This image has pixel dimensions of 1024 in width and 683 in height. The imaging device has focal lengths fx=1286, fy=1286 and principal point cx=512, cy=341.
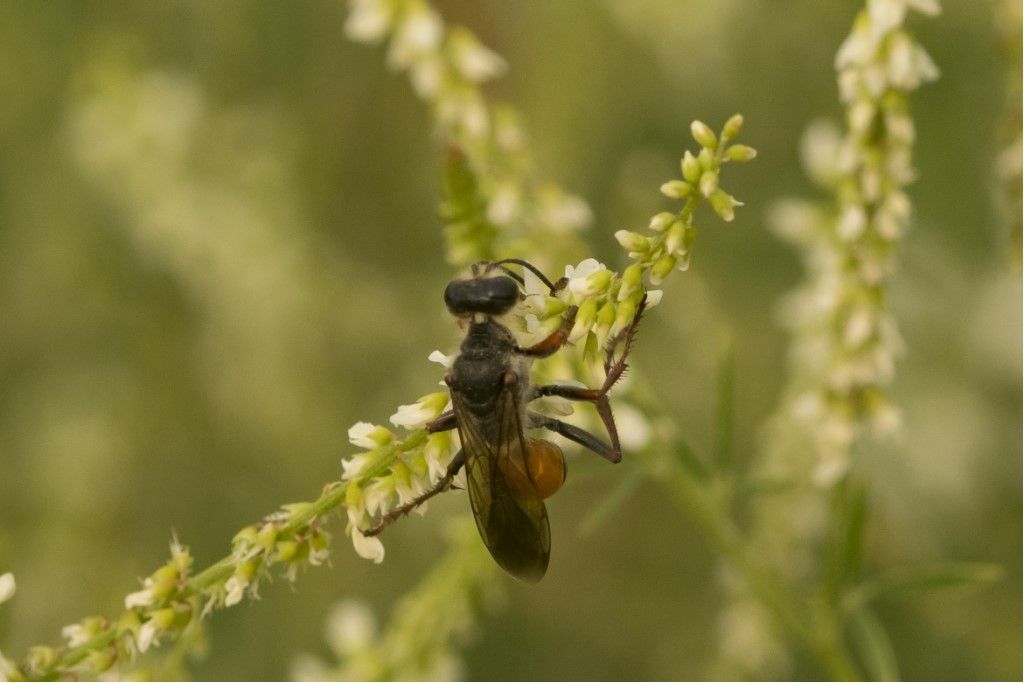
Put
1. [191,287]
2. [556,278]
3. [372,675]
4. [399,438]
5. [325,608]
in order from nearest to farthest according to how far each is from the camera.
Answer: [399,438] → [556,278] → [372,675] → [325,608] → [191,287]

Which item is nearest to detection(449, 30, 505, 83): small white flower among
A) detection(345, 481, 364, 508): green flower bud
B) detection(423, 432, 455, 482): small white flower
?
detection(423, 432, 455, 482): small white flower

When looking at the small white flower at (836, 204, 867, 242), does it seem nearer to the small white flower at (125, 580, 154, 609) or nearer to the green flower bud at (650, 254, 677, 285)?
the green flower bud at (650, 254, 677, 285)

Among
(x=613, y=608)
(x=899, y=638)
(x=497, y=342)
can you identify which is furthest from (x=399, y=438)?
(x=613, y=608)

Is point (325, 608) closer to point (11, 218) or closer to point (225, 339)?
point (225, 339)

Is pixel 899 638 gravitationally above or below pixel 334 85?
below

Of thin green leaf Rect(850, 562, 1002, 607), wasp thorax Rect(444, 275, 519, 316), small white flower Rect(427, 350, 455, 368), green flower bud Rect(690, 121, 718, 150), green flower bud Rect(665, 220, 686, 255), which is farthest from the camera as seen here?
wasp thorax Rect(444, 275, 519, 316)

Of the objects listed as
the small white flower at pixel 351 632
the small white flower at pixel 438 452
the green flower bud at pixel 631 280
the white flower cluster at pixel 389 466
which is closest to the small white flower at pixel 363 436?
the white flower cluster at pixel 389 466

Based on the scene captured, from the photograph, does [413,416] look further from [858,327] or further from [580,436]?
[858,327]

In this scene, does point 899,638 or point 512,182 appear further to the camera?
point 899,638
